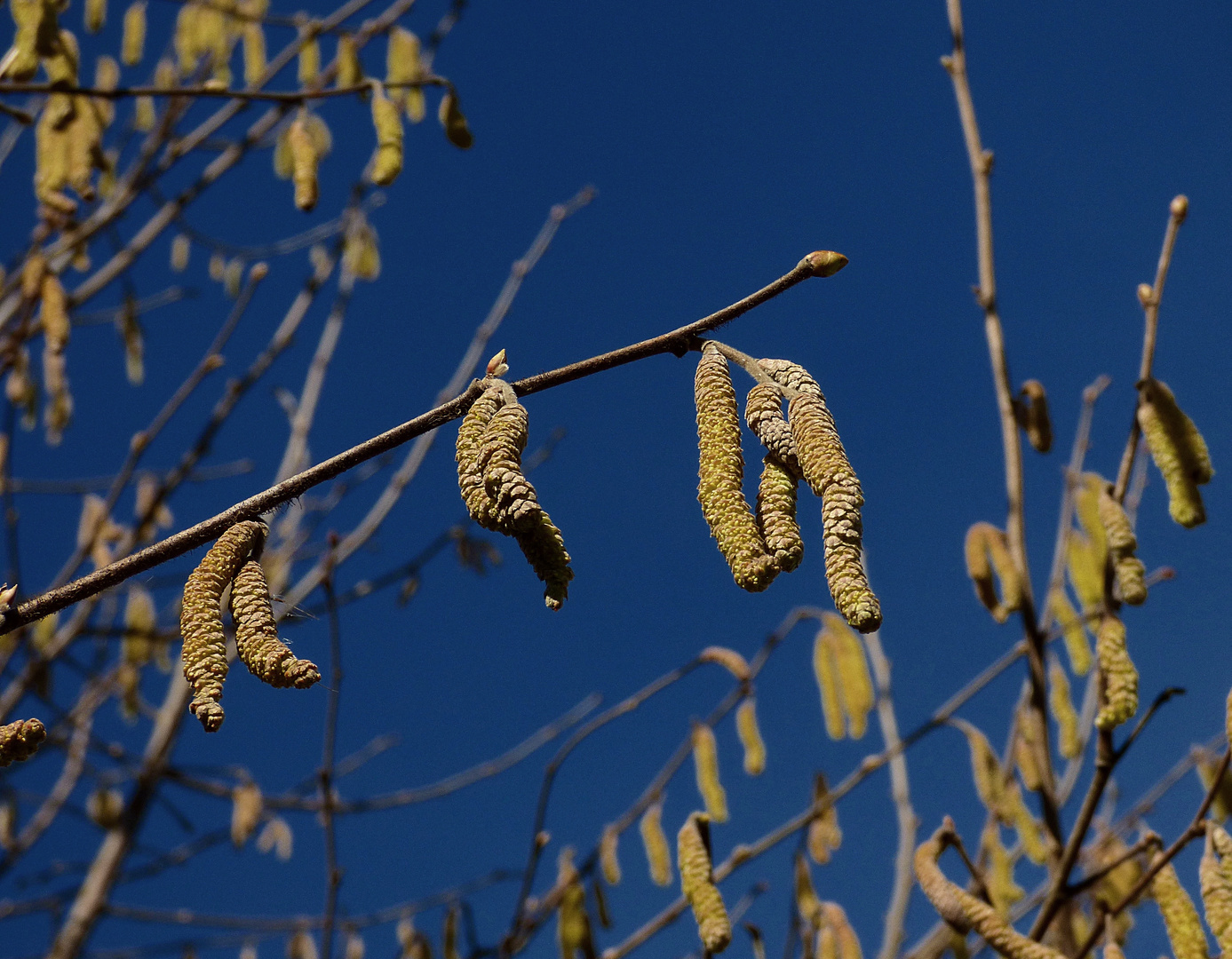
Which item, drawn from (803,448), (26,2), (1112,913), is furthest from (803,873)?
(26,2)

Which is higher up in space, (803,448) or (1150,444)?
(1150,444)

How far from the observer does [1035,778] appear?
252cm

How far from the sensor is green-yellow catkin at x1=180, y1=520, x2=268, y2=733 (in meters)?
1.10

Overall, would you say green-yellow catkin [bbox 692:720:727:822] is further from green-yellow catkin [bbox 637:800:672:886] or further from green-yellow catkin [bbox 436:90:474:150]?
green-yellow catkin [bbox 436:90:474:150]

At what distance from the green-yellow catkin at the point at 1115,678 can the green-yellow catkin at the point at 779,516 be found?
1.07m

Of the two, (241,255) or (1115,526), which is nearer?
(1115,526)

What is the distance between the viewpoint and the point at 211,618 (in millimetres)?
1179

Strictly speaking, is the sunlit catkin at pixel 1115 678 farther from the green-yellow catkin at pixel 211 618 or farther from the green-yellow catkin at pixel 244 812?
the green-yellow catkin at pixel 244 812

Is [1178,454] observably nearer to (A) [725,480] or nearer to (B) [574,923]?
(A) [725,480]

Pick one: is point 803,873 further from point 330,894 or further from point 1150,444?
point 1150,444

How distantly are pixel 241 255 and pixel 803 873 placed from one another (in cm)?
380

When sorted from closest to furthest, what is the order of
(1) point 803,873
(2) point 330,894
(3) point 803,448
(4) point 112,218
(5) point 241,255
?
1. (3) point 803,448
2. (2) point 330,894
3. (1) point 803,873
4. (4) point 112,218
5. (5) point 241,255

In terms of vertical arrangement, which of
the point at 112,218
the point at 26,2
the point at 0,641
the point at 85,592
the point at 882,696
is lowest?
the point at 85,592

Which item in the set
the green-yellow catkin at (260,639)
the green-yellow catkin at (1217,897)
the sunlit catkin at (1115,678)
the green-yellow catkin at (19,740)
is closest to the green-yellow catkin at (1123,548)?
the sunlit catkin at (1115,678)
